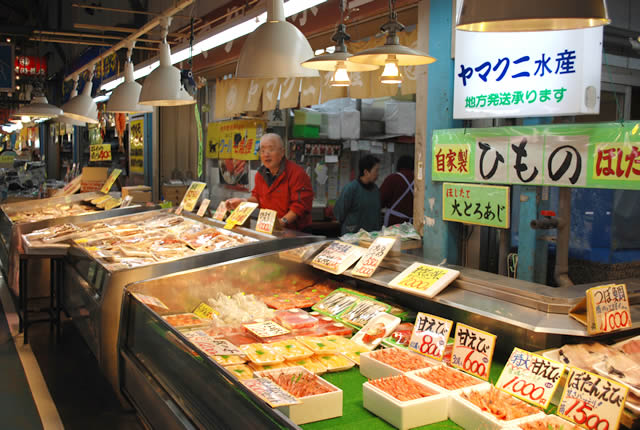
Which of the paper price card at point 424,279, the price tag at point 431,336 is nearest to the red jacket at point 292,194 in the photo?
the paper price card at point 424,279

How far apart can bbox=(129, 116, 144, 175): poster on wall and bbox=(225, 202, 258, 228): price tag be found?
7.97 m

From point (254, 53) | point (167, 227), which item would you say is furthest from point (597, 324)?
point (167, 227)

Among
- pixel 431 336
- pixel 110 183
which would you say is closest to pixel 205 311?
pixel 431 336

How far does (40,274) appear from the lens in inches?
296

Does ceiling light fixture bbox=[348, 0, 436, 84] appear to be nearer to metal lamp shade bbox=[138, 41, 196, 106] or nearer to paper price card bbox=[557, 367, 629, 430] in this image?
paper price card bbox=[557, 367, 629, 430]

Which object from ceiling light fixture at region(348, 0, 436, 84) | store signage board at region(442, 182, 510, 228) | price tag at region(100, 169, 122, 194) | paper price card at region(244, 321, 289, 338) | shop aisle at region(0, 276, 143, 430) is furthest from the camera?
price tag at region(100, 169, 122, 194)

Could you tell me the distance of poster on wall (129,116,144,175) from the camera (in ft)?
41.6

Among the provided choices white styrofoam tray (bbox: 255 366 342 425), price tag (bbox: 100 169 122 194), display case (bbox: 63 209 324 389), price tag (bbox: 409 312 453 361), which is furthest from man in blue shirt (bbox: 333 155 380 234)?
white styrofoam tray (bbox: 255 366 342 425)

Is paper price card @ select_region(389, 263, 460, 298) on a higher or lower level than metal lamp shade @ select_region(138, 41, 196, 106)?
lower

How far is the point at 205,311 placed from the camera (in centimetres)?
376

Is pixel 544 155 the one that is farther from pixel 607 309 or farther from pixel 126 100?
pixel 126 100

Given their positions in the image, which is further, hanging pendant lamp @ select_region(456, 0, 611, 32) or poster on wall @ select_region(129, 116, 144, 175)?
poster on wall @ select_region(129, 116, 144, 175)

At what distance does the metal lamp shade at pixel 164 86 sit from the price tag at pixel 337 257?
2047 millimetres

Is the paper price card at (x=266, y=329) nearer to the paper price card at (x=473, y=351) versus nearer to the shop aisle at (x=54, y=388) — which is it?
the paper price card at (x=473, y=351)
